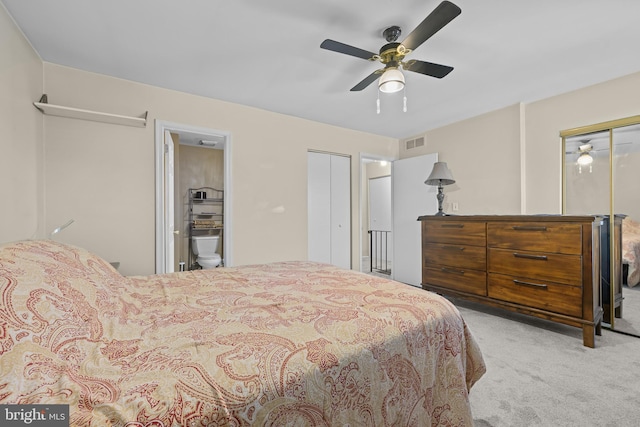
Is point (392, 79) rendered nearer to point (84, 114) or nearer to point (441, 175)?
point (441, 175)

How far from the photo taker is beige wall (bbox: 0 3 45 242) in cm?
189

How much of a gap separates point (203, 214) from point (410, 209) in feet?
12.4

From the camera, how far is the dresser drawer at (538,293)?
2.36 meters

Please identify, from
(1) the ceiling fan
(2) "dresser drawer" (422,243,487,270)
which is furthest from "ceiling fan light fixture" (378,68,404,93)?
(2) "dresser drawer" (422,243,487,270)

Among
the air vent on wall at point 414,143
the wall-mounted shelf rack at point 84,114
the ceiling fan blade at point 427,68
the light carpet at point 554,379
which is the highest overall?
the air vent on wall at point 414,143

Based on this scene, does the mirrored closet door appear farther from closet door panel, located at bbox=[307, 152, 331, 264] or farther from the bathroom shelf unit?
the bathroom shelf unit

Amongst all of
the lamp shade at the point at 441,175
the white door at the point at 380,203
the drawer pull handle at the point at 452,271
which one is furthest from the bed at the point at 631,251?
the white door at the point at 380,203

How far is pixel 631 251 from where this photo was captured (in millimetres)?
2721

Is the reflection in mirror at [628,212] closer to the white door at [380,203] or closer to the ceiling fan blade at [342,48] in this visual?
the ceiling fan blade at [342,48]

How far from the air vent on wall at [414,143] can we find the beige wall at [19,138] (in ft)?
→ 14.8

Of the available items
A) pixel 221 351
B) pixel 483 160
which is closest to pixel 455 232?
pixel 483 160

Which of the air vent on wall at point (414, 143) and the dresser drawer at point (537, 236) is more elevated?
the air vent on wall at point (414, 143)

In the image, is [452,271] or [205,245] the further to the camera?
[205,245]

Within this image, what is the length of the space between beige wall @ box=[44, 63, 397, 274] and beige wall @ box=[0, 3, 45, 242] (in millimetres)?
178
